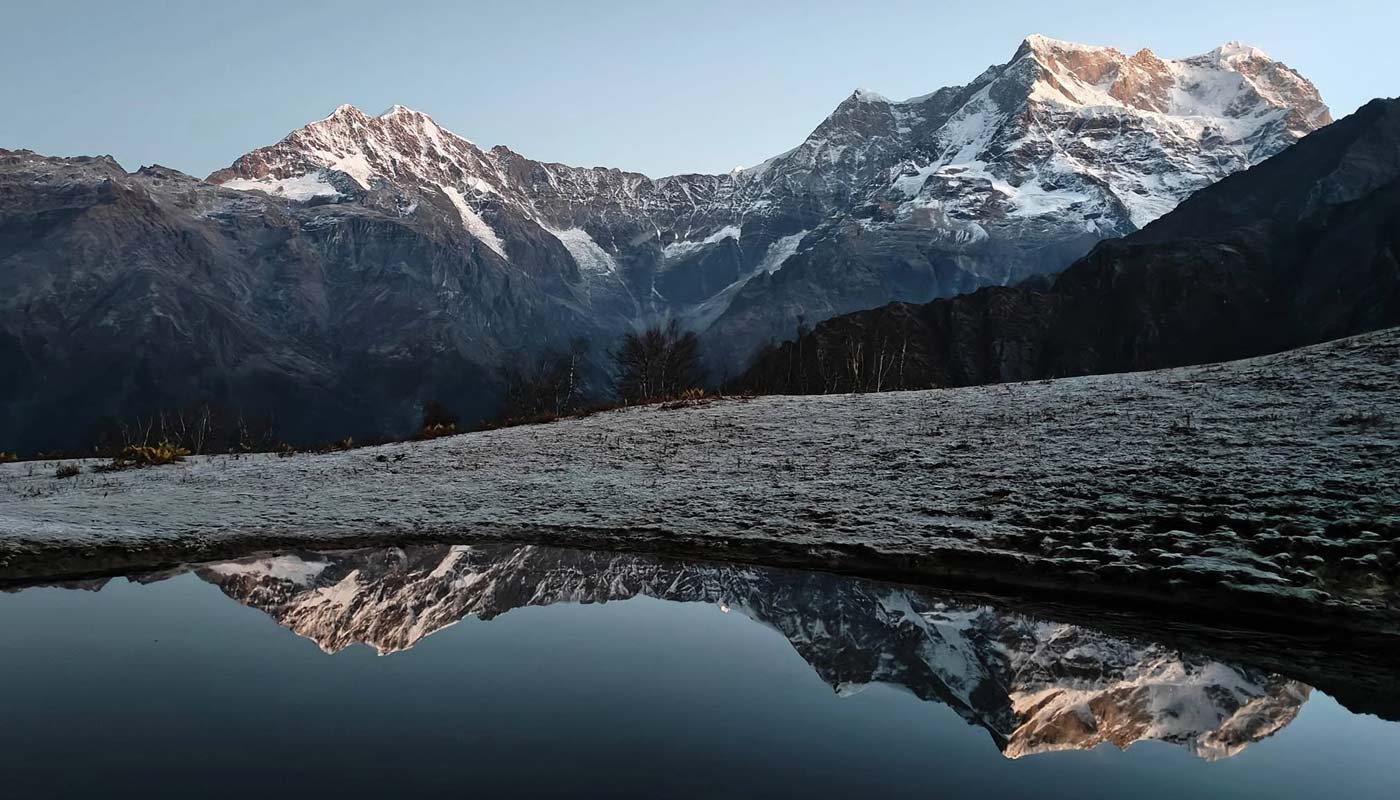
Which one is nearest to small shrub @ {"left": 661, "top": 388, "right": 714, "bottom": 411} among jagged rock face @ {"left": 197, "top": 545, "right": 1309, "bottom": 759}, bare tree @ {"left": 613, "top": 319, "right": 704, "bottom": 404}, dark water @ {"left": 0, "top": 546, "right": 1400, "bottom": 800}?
jagged rock face @ {"left": 197, "top": 545, "right": 1309, "bottom": 759}

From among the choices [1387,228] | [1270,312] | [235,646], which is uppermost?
[1387,228]

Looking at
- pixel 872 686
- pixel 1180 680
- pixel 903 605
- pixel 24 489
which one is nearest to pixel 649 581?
pixel 903 605

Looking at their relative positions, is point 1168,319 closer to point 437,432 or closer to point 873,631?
point 437,432

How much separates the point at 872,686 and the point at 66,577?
15.0 m

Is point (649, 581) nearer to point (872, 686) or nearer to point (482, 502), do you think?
point (872, 686)

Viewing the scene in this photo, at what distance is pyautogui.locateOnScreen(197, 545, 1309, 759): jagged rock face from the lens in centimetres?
896

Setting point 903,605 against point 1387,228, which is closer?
point 903,605

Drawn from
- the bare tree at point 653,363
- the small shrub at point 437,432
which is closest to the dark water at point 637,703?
the small shrub at point 437,432

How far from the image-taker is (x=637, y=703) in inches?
361

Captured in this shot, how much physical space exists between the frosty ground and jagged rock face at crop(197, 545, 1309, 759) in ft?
6.41

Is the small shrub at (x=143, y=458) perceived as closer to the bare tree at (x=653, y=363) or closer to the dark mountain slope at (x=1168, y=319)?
the bare tree at (x=653, y=363)

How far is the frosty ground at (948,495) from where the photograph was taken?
1483cm

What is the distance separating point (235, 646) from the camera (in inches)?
433

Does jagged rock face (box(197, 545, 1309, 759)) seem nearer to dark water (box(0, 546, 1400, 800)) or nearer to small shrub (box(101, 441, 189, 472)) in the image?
dark water (box(0, 546, 1400, 800))
